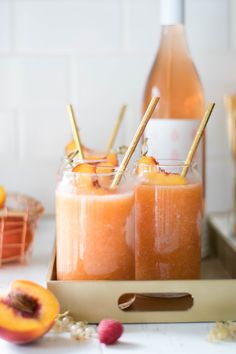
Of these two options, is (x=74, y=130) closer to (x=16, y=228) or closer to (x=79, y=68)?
(x=16, y=228)

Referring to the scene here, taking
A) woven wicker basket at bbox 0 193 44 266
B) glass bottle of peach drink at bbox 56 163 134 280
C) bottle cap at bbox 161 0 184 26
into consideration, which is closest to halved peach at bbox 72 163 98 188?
glass bottle of peach drink at bbox 56 163 134 280

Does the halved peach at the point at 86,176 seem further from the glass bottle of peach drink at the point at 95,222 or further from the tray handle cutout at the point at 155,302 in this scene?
the tray handle cutout at the point at 155,302

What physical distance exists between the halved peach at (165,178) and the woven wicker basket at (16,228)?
0.24 m

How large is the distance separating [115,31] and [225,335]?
73 centimetres

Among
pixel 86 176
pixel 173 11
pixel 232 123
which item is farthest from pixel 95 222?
pixel 232 123

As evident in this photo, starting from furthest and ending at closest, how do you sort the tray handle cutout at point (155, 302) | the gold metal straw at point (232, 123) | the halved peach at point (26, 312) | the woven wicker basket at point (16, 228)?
the gold metal straw at point (232, 123) < the woven wicker basket at point (16, 228) < the tray handle cutout at point (155, 302) < the halved peach at point (26, 312)

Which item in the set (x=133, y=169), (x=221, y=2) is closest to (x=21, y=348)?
(x=133, y=169)

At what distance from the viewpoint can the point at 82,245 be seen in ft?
2.60

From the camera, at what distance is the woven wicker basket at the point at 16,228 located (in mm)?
977

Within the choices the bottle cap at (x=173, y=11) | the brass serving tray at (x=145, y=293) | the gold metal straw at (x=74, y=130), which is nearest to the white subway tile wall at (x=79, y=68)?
the bottle cap at (x=173, y=11)

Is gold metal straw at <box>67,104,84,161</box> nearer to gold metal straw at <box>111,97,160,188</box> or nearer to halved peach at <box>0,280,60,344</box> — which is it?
gold metal straw at <box>111,97,160,188</box>

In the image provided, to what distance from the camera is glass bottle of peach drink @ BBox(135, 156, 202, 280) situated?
827mm

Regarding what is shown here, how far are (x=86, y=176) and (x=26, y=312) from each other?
171 millimetres

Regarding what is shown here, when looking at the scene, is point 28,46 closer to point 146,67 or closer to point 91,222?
point 146,67
